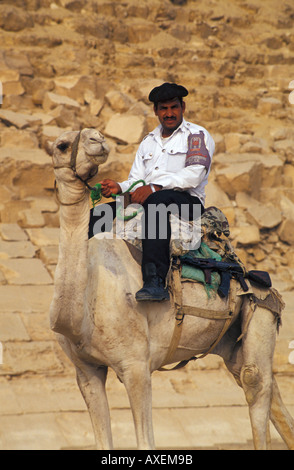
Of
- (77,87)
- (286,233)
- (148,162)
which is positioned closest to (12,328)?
(148,162)

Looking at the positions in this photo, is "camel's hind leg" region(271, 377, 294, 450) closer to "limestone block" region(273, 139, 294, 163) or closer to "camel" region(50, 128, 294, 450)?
"camel" region(50, 128, 294, 450)

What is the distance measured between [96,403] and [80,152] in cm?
202

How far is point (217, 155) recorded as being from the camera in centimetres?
1720

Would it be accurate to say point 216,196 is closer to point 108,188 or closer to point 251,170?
point 251,170

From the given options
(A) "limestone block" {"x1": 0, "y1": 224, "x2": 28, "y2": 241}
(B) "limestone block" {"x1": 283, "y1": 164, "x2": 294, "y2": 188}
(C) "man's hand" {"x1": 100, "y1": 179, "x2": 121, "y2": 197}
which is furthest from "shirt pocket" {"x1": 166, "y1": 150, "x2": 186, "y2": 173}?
(B) "limestone block" {"x1": 283, "y1": 164, "x2": 294, "y2": 188}

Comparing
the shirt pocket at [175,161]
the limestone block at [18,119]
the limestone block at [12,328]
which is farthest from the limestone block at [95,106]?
the shirt pocket at [175,161]

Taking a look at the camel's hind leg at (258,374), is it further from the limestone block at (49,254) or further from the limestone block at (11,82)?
the limestone block at (11,82)

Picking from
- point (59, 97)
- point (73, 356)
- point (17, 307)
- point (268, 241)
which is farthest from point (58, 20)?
point (73, 356)

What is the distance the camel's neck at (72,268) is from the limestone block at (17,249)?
6.74 metres

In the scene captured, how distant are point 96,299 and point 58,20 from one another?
48.6 feet

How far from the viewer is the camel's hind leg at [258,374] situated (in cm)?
782

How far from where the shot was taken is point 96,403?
727 cm
